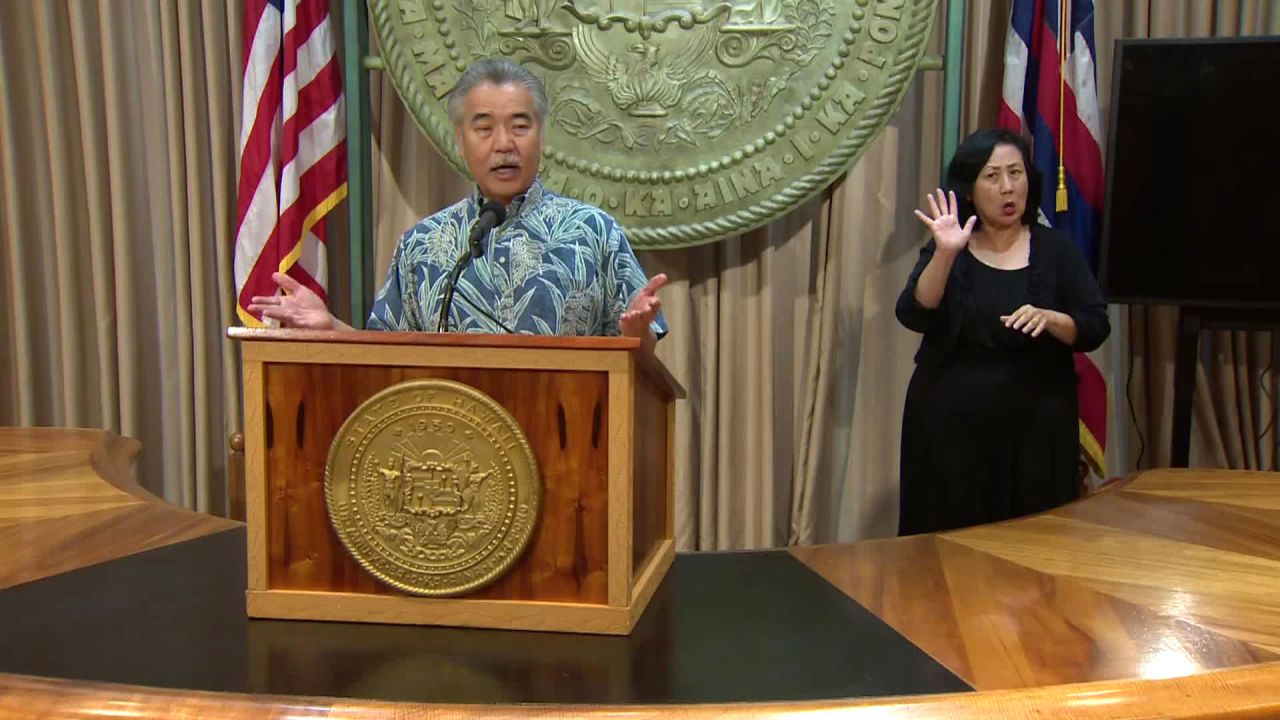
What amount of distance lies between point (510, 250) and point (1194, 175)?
5.92 feet

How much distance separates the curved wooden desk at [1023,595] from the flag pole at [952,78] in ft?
4.19

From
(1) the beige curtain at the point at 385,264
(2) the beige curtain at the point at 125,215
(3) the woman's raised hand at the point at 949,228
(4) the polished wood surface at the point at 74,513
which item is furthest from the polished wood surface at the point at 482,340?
(2) the beige curtain at the point at 125,215

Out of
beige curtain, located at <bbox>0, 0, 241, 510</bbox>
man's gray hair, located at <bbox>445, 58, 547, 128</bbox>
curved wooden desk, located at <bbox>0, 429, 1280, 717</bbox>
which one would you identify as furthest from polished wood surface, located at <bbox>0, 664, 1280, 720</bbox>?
beige curtain, located at <bbox>0, 0, 241, 510</bbox>

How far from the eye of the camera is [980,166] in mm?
2547

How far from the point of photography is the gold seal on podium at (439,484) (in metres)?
0.99

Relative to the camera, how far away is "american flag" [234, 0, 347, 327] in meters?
2.92

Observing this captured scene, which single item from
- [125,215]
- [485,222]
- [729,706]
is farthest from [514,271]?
[125,215]

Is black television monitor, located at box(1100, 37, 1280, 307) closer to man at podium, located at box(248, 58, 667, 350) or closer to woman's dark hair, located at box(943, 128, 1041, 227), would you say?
woman's dark hair, located at box(943, 128, 1041, 227)

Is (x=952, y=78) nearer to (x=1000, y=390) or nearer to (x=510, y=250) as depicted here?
(x=1000, y=390)

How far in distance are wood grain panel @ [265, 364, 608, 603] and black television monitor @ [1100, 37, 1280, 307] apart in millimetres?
2137

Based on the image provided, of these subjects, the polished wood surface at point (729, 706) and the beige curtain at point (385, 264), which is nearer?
the polished wood surface at point (729, 706)

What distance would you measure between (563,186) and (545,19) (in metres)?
0.45

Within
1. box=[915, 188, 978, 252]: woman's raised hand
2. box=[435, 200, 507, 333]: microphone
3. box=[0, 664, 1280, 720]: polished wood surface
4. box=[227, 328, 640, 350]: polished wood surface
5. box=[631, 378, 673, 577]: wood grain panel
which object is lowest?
box=[0, 664, 1280, 720]: polished wood surface

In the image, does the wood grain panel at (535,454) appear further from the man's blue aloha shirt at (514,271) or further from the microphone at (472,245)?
the man's blue aloha shirt at (514,271)
